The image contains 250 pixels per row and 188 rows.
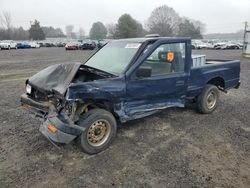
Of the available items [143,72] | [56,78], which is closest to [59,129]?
[56,78]

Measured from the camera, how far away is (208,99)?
6.21 metres

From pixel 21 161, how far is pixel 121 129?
1.99 meters

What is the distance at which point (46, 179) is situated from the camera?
136 inches

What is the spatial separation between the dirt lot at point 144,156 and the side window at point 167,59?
1.20 metres

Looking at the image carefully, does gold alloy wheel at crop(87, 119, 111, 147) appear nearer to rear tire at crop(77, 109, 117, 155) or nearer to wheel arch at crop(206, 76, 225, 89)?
rear tire at crop(77, 109, 117, 155)

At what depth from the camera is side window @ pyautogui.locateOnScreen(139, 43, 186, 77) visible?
4918 millimetres

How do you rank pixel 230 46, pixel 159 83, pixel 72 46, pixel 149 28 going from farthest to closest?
pixel 149 28 → pixel 230 46 → pixel 72 46 → pixel 159 83

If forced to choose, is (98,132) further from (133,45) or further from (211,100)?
(211,100)

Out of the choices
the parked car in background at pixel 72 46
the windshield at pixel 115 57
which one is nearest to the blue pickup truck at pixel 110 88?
the windshield at pixel 115 57

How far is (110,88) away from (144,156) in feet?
4.05

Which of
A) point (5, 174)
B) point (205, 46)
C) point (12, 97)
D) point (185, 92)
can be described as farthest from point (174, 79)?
point (205, 46)

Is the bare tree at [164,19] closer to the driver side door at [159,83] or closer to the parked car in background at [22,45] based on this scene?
the parked car in background at [22,45]

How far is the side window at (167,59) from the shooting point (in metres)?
4.92

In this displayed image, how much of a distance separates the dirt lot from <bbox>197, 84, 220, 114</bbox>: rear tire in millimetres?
251
